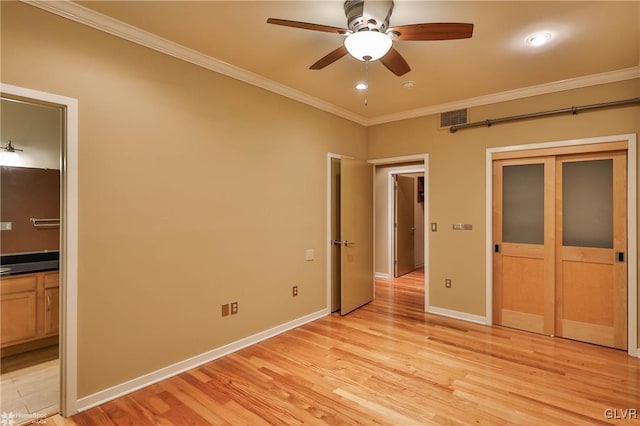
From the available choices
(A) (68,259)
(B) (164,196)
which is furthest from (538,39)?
(A) (68,259)

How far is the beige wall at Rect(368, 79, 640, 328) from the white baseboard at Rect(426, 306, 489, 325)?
0.05 m

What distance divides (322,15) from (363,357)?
297 cm

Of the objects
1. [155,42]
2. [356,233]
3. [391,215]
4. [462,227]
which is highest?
[155,42]

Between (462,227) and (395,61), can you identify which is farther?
(462,227)

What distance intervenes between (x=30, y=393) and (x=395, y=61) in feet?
12.6

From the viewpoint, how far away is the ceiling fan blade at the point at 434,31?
6.22 ft

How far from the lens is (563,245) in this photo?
356 cm

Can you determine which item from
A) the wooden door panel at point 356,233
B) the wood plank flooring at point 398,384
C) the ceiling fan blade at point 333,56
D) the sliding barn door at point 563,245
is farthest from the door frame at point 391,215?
the ceiling fan blade at point 333,56

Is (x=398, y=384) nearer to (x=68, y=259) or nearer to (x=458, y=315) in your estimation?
(x=458, y=315)

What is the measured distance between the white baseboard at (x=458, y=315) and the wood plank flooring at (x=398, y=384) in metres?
0.29

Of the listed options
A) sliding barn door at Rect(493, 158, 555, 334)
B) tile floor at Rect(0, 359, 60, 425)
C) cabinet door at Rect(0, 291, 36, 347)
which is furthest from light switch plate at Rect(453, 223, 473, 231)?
cabinet door at Rect(0, 291, 36, 347)

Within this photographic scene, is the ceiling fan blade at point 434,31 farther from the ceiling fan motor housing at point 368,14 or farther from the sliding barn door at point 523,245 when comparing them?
the sliding barn door at point 523,245

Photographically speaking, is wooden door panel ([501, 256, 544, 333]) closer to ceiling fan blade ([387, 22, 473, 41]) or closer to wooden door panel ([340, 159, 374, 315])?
wooden door panel ([340, 159, 374, 315])

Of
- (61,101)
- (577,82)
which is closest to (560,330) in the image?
(577,82)
